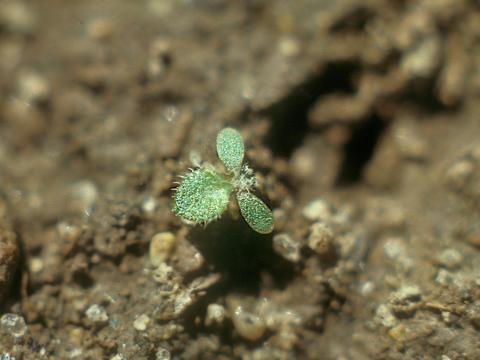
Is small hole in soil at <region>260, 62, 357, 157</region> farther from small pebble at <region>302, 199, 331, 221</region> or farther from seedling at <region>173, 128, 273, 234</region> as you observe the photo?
seedling at <region>173, 128, 273, 234</region>

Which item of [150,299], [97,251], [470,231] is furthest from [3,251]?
[470,231]

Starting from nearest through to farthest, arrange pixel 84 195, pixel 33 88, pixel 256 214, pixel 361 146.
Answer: pixel 256 214 → pixel 84 195 → pixel 361 146 → pixel 33 88

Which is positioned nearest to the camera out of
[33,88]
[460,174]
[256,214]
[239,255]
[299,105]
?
[256,214]

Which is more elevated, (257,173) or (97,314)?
(257,173)

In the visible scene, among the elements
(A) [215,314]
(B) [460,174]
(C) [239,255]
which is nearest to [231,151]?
(C) [239,255]

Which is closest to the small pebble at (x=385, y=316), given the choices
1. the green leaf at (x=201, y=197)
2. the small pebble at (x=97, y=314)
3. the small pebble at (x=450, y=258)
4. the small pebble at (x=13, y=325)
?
the small pebble at (x=450, y=258)

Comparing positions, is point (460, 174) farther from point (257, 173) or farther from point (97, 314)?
point (97, 314)

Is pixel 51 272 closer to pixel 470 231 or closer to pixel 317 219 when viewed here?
pixel 317 219
